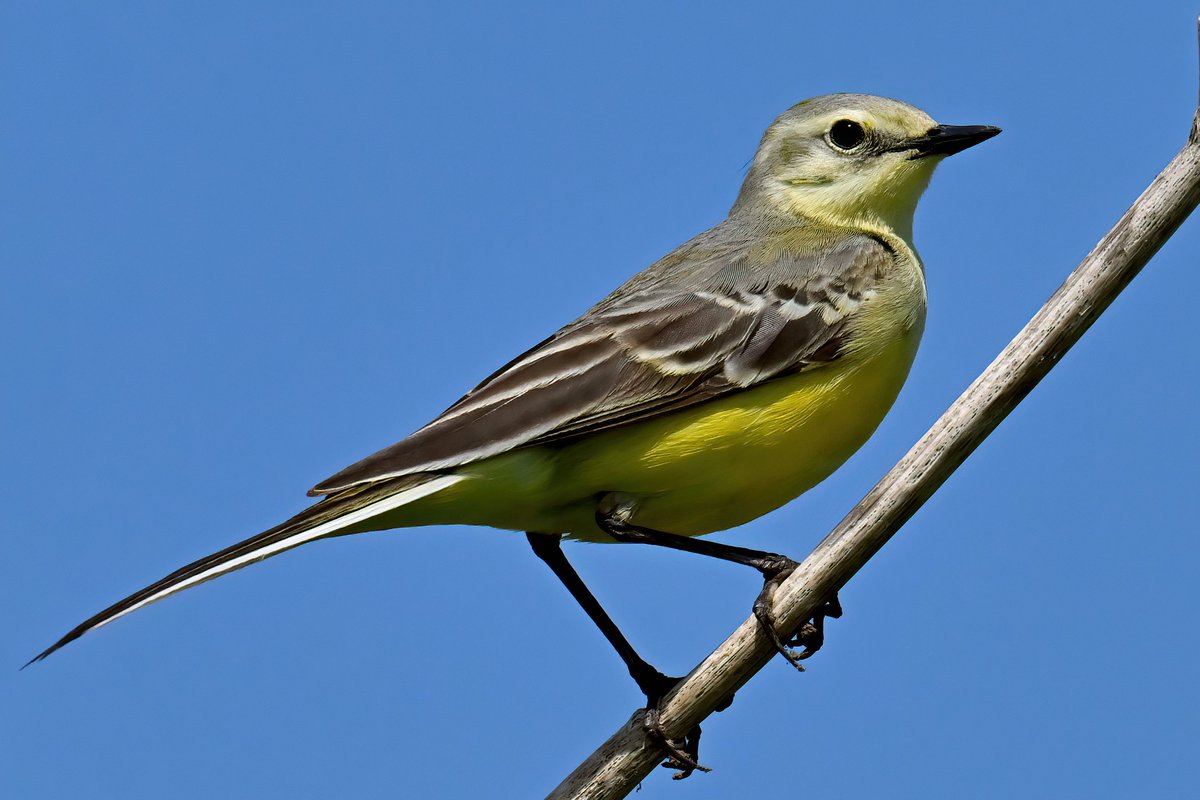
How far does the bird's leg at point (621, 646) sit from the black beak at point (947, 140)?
11.6 ft

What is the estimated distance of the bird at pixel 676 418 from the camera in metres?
7.64

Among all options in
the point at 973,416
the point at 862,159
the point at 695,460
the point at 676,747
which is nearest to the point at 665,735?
A: the point at 676,747

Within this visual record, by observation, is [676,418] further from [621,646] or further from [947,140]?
[947,140]

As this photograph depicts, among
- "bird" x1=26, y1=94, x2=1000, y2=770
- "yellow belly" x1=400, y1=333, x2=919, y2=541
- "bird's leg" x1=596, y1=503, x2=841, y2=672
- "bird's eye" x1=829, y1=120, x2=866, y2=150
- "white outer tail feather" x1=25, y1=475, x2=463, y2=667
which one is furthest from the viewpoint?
"bird's eye" x1=829, y1=120, x2=866, y2=150

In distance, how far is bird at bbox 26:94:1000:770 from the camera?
25.1 ft

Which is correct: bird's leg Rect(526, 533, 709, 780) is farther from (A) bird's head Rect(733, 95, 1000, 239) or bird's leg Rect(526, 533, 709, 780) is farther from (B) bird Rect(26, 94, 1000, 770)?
(A) bird's head Rect(733, 95, 1000, 239)

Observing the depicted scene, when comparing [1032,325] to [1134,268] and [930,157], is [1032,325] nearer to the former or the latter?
[1134,268]

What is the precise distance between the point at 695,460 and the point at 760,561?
67 centimetres

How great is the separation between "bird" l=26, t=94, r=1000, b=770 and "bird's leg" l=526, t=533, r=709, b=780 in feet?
0.04

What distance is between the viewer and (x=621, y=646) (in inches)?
351

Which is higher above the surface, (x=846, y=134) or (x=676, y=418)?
(x=846, y=134)

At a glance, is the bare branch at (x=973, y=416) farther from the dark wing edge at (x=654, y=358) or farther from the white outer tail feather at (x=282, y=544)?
the white outer tail feather at (x=282, y=544)

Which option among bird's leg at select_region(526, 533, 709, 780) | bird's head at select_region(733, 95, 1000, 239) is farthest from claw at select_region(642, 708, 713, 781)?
bird's head at select_region(733, 95, 1000, 239)

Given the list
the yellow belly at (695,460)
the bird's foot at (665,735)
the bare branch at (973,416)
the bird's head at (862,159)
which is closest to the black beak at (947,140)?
the bird's head at (862,159)
